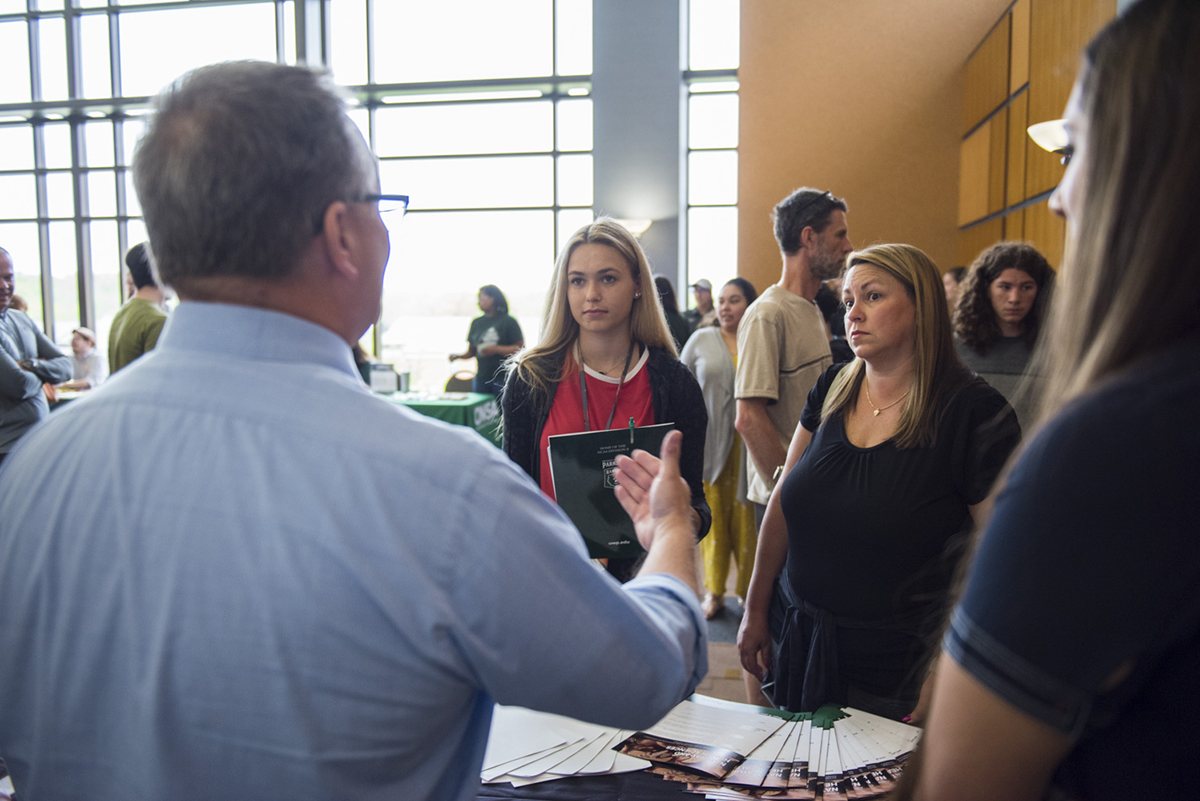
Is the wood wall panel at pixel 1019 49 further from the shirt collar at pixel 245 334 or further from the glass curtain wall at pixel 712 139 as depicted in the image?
the shirt collar at pixel 245 334

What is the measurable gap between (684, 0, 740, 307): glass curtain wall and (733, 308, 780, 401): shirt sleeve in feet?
20.1

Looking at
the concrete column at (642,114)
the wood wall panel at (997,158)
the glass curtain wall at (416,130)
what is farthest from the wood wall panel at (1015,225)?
the concrete column at (642,114)

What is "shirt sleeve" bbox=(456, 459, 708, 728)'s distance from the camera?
0.59 meters

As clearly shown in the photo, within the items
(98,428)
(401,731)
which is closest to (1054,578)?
(401,731)

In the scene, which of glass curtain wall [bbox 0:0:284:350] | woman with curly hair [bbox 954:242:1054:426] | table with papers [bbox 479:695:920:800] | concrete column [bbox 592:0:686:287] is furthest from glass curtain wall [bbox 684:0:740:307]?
table with papers [bbox 479:695:920:800]

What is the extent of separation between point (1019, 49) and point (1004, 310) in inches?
168

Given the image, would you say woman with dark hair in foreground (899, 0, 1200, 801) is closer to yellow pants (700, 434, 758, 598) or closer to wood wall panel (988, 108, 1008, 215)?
yellow pants (700, 434, 758, 598)

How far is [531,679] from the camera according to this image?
0.62 metres

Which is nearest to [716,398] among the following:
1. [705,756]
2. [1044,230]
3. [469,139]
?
[705,756]

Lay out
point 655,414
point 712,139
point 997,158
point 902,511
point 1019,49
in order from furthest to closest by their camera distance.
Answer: point 712,139 < point 997,158 < point 1019,49 < point 655,414 < point 902,511

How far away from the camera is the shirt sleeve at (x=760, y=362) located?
2527 millimetres

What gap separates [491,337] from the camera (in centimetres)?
647

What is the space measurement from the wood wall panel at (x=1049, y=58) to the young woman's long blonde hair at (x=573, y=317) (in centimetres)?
396

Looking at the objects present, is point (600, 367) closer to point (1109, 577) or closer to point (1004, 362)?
point (1109, 577)
